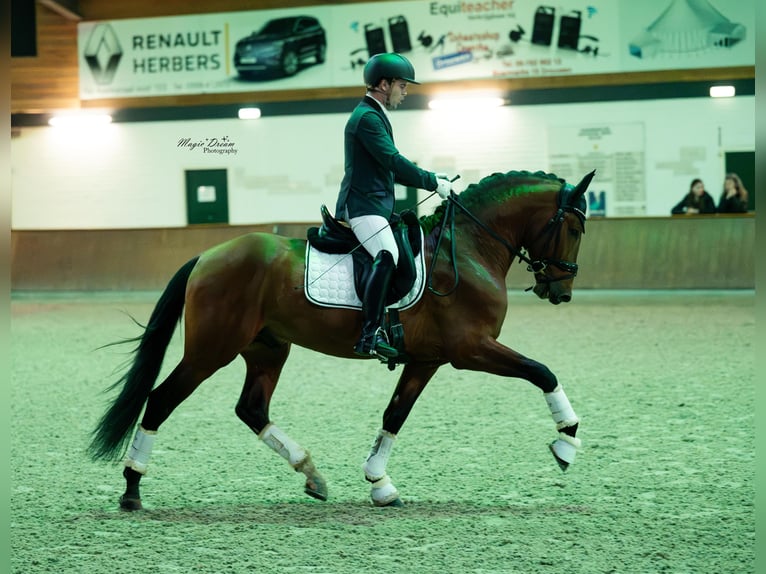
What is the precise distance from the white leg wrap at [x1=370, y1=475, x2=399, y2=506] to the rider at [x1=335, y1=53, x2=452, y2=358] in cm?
70

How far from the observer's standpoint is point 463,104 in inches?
774

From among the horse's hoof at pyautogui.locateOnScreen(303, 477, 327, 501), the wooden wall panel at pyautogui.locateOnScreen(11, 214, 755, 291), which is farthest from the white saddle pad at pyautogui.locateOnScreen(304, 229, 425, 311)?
the wooden wall panel at pyautogui.locateOnScreen(11, 214, 755, 291)

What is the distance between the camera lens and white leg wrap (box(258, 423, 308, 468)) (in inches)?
218

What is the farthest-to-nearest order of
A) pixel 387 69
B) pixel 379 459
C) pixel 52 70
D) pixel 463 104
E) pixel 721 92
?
1. pixel 52 70
2. pixel 463 104
3. pixel 721 92
4. pixel 379 459
5. pixel 387 69

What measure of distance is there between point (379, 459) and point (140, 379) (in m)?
1.43

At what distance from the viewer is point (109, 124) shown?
20.7 meters

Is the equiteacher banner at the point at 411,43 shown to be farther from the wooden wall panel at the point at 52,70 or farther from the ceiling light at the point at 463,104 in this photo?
the ceiling light at the point at 463,104

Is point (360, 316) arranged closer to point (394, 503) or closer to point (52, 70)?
point (394, 503)

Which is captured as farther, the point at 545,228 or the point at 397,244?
the point at 545,228

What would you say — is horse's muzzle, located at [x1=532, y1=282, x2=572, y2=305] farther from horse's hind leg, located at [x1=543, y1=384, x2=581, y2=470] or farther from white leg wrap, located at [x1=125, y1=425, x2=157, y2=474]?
white leg wrap, located at [x1=125, y1=425, x2=157, y2=474]

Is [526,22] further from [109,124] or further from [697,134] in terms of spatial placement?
[109,124]

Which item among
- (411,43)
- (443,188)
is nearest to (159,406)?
(443,188)

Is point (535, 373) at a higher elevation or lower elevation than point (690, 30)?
lower

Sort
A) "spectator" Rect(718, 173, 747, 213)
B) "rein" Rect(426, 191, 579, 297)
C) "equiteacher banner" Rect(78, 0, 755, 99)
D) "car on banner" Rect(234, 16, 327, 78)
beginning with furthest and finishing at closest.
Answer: "car on banner" Rect(234, 16, 327, 78) → "equiteacher banner" Rect(78, 0, 755, 99) → "spectator" Rect(718, 173, 747, 213) → "rein" Rect(426, 191, 579, 297)
